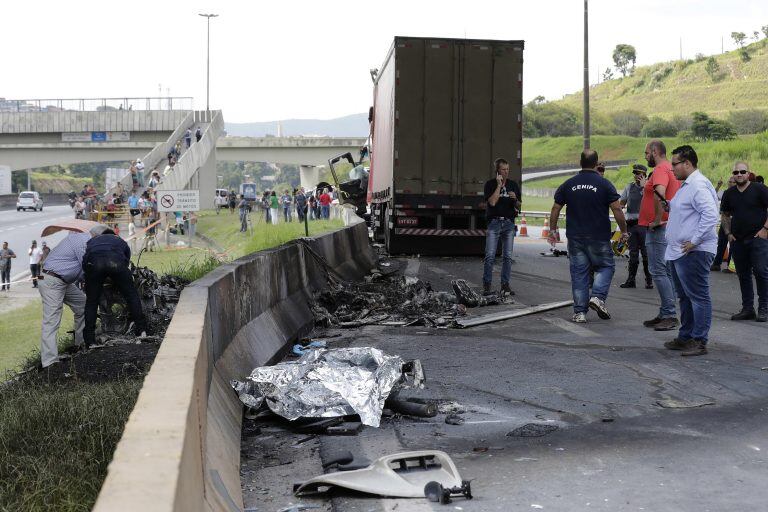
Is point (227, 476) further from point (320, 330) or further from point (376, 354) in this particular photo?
point (320, 330)

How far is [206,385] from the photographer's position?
19.0 feet

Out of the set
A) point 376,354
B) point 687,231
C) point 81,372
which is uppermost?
point 687,231

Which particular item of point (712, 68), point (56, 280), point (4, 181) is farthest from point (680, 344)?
point (712, 68)

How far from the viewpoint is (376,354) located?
25.5 ft

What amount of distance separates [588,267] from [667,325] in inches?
49.8

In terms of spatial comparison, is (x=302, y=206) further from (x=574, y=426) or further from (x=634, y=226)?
(x=574, y=426)

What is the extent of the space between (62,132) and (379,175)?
2260 inches

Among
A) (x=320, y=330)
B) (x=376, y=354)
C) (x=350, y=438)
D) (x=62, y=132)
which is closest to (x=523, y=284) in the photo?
(x=320, y=330)

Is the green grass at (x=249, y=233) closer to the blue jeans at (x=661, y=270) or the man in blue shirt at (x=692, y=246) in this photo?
the blue jeans at (x=661, y=270)

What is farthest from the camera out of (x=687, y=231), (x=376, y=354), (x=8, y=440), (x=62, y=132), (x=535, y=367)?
(x=62, y=132)

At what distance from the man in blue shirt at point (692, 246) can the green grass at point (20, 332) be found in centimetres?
1116

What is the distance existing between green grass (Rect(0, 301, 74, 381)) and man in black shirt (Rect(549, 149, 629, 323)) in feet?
30.9

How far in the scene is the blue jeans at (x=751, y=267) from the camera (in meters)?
12.5

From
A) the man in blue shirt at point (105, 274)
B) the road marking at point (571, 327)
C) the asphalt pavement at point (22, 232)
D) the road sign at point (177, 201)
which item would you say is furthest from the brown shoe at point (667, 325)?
the asphalt pavement at point (22, 232)
